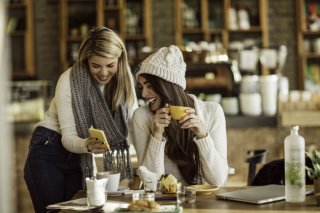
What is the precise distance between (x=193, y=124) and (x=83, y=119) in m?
0.62

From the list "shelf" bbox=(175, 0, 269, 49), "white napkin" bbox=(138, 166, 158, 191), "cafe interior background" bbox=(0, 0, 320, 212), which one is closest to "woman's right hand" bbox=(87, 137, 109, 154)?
"white napkin" bbox=(138, 166, 158, 191)

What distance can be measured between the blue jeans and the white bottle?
4.12ft

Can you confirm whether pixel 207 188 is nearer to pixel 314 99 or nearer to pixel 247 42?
pixel 314 99

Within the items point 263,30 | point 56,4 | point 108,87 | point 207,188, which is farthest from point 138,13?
point 207,188

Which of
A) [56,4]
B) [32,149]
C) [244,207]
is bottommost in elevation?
[244,207]

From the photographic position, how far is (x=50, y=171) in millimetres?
3146

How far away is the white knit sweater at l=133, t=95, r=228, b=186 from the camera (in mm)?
2859

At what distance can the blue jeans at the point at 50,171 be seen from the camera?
10.2 ft

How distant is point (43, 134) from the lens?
3186 millimetres

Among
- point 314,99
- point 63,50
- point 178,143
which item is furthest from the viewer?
point 63,50

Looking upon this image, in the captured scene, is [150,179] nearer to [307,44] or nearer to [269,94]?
[269,94]

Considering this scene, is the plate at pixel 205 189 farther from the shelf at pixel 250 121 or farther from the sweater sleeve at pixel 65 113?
the shelf at pixel 250 121

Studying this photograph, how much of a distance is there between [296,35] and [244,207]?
5977 mm

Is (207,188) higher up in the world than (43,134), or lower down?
lower down
